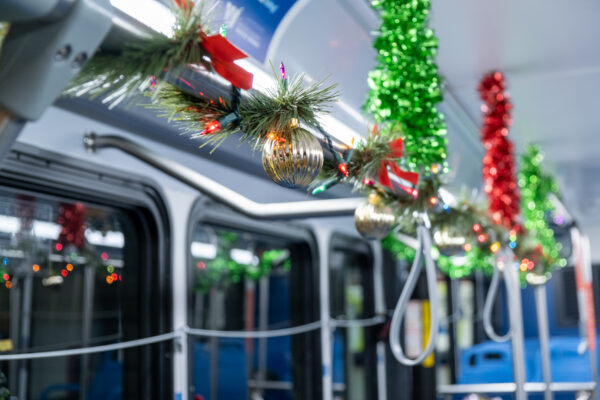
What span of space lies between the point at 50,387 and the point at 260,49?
298 cm

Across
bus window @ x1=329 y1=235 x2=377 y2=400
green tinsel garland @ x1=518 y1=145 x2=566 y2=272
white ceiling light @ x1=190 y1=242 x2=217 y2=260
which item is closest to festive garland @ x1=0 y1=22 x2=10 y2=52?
bus window @ x1=329 y1=235 x2=377 y2=400

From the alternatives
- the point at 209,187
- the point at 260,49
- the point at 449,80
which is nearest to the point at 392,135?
the point at 209,187

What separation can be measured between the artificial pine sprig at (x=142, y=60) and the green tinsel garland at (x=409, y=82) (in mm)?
1369

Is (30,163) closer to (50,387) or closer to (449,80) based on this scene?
(50,387)

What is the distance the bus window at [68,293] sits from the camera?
329 cm

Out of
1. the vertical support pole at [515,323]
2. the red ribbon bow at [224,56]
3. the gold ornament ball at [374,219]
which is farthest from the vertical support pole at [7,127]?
the vertical support pole at [515,323]

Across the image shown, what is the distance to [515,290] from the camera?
378 cm

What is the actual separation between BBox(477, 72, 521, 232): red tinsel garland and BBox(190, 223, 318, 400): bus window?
1518 millimetres

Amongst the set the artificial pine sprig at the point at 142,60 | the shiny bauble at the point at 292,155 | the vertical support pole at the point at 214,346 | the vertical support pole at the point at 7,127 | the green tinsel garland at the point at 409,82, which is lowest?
the vertical support pole at the point at 214,346

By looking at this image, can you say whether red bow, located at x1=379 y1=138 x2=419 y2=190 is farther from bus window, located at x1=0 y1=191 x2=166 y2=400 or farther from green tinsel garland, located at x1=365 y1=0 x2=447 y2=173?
bus window, located at x1=0 y1=191 x2=166 y2=400

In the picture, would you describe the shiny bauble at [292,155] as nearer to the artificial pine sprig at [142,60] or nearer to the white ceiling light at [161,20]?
the white ceiling light at [161,20]

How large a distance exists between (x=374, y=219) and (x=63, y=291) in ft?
12.2

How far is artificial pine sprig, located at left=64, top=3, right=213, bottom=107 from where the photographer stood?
0.98m

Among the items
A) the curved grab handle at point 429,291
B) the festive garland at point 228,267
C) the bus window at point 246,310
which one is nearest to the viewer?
the curved grab handle at point 429,291
